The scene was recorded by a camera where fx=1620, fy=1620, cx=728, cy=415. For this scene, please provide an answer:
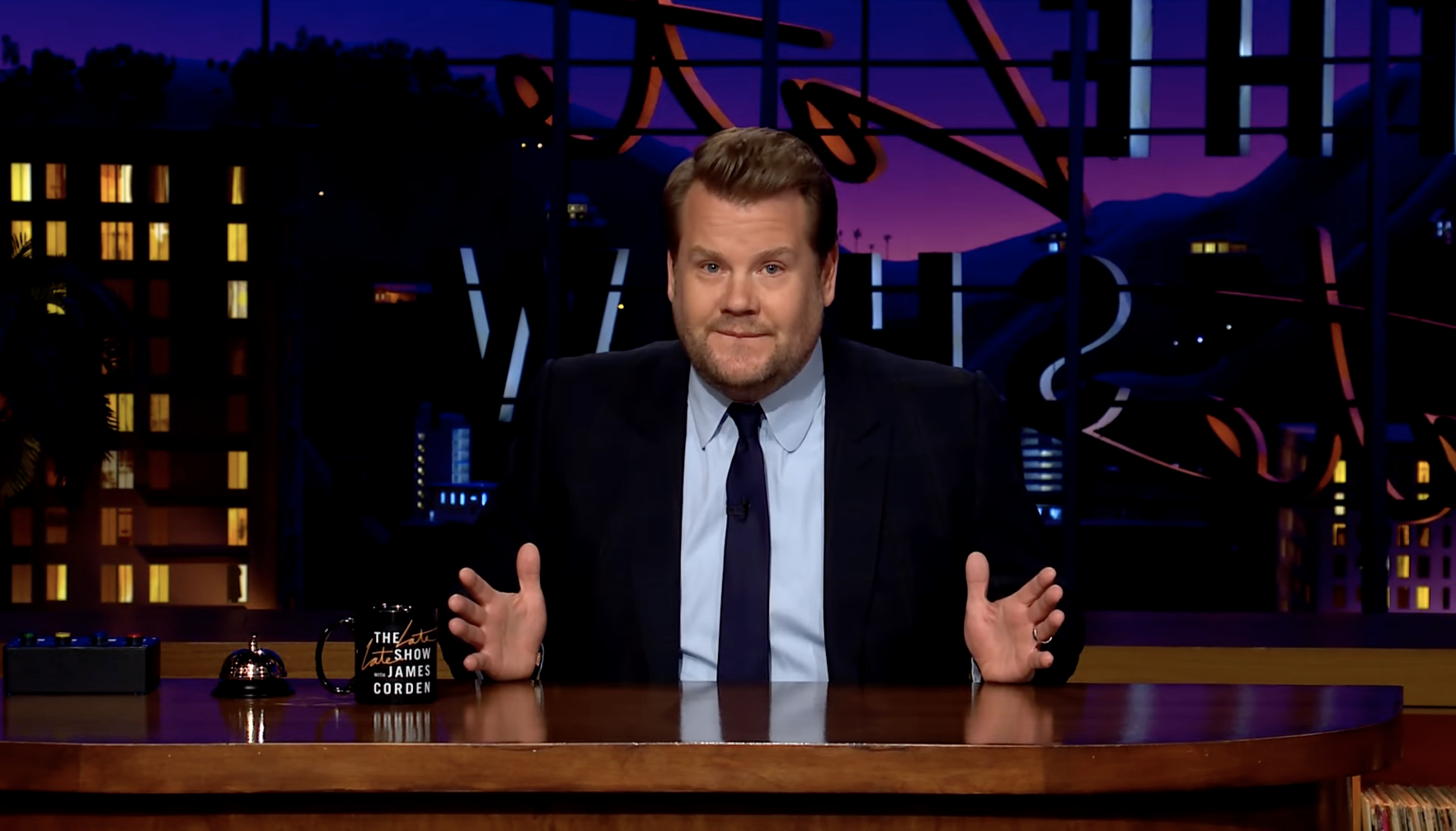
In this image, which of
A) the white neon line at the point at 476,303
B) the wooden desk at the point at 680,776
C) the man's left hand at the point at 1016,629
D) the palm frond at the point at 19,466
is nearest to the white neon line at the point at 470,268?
the white neon line at the point at 476,303

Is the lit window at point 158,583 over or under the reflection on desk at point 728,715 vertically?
under

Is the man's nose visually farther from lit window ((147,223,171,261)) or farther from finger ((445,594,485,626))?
lit window ((147,223,171,261))

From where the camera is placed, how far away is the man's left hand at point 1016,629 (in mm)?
1968

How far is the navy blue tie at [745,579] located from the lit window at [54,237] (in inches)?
278

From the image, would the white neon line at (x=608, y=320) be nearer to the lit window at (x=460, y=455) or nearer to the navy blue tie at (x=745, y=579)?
the lit window at (x=460, y=455)

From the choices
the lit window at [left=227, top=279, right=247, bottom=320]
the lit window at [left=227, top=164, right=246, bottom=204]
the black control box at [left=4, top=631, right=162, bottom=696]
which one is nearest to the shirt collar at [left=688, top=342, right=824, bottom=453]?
the black control box at [left=4, top=631, right=162, bottom=696]

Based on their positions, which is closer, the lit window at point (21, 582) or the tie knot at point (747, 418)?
the tie knot at point (747, 418)

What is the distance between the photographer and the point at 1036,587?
1975 mm

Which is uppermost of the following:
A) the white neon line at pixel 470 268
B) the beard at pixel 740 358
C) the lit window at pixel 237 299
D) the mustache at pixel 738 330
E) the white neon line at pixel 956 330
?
the white neon line at pixel 470 268

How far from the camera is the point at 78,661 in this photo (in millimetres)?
1898

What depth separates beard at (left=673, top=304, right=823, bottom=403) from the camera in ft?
6.93

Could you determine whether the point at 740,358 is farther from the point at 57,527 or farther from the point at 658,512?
the point at 57,527

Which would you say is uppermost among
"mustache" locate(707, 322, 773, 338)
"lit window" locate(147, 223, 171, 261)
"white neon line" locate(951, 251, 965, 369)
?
"lit window" locate(147, 223, 171, 261)

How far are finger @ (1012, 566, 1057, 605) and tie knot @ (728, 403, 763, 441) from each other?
411mm
